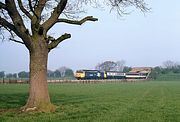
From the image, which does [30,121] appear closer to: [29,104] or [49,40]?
[29,104]

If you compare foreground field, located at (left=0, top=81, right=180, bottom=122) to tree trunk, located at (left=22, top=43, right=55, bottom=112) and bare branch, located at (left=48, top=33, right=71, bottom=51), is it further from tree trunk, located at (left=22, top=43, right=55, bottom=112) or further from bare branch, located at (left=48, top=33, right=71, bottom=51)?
bare branch, located at (left=48, top=33, right=71, bottom=51)

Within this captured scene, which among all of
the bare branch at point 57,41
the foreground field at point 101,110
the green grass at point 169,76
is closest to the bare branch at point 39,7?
the bare branch at point 57,41

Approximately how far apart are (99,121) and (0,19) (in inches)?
271

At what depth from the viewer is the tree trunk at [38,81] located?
15961 mm

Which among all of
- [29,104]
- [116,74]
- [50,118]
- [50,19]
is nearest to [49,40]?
[50,19]

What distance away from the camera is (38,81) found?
1630 cm

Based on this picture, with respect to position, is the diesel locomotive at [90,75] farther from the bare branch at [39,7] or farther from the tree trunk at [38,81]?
the tree trunk at [38,81]

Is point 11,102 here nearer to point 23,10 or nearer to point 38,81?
point 38,81

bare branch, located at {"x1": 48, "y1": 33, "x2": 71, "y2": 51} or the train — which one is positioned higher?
the train

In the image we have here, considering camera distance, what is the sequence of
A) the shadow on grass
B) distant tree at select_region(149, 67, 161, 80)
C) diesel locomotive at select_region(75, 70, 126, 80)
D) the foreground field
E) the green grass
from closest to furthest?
1. the foreground field
2. the shadow on grass
3. diesel locomotive at select_region(75, 70, 126, 80)
4. the green grass
5. distant tree at select_region(149, 67, 161, 80)

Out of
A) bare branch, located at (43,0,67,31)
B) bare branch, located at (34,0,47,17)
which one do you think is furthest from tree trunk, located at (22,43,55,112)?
bare branch, located at (34,0,47,17)

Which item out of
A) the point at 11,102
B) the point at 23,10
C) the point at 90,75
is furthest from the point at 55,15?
the point at 90,75

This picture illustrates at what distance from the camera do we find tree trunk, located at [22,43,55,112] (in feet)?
52.4

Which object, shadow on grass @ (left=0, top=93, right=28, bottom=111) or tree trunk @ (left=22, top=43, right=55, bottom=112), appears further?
shadow on grass @ (left=0, top=93, right=28, bottom=111)
